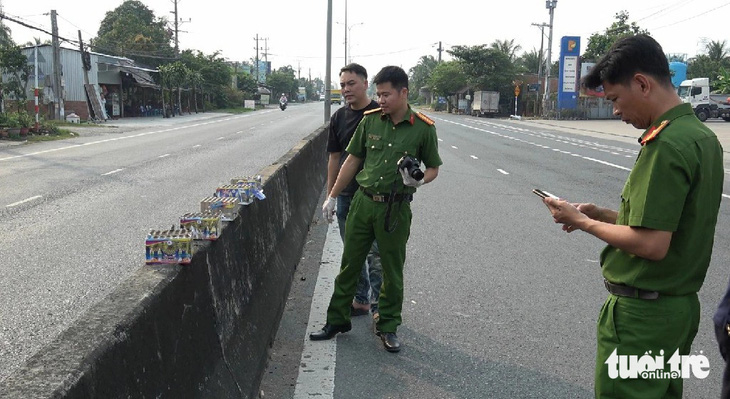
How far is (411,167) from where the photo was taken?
14.2 ft

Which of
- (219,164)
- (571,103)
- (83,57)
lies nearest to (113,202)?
(219,164)

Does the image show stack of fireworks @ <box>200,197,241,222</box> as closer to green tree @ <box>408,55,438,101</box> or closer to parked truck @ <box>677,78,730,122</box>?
parked truck @ <box>677,78,730,122</box>

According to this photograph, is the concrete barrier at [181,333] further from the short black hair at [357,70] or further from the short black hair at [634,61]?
the short black hair at [634,61]

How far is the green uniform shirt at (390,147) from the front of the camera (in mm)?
4496

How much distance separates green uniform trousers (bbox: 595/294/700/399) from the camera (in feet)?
7.93

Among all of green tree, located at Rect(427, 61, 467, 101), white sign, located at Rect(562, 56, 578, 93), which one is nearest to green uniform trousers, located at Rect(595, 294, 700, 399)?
white sign, located at Rect(562, 56, 578, 93)

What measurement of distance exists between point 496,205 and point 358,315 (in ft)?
20.1


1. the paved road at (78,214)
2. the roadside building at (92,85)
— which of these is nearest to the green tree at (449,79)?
the roadside building at (92,85)

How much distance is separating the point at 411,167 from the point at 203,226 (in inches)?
56.7

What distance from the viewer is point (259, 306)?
434 cm

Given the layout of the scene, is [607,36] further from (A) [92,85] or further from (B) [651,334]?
(B) [651,334]

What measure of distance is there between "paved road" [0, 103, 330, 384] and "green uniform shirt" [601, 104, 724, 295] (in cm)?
374

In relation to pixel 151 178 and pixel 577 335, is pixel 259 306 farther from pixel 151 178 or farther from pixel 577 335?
pixel 151 178

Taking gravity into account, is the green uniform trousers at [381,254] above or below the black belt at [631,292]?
below
